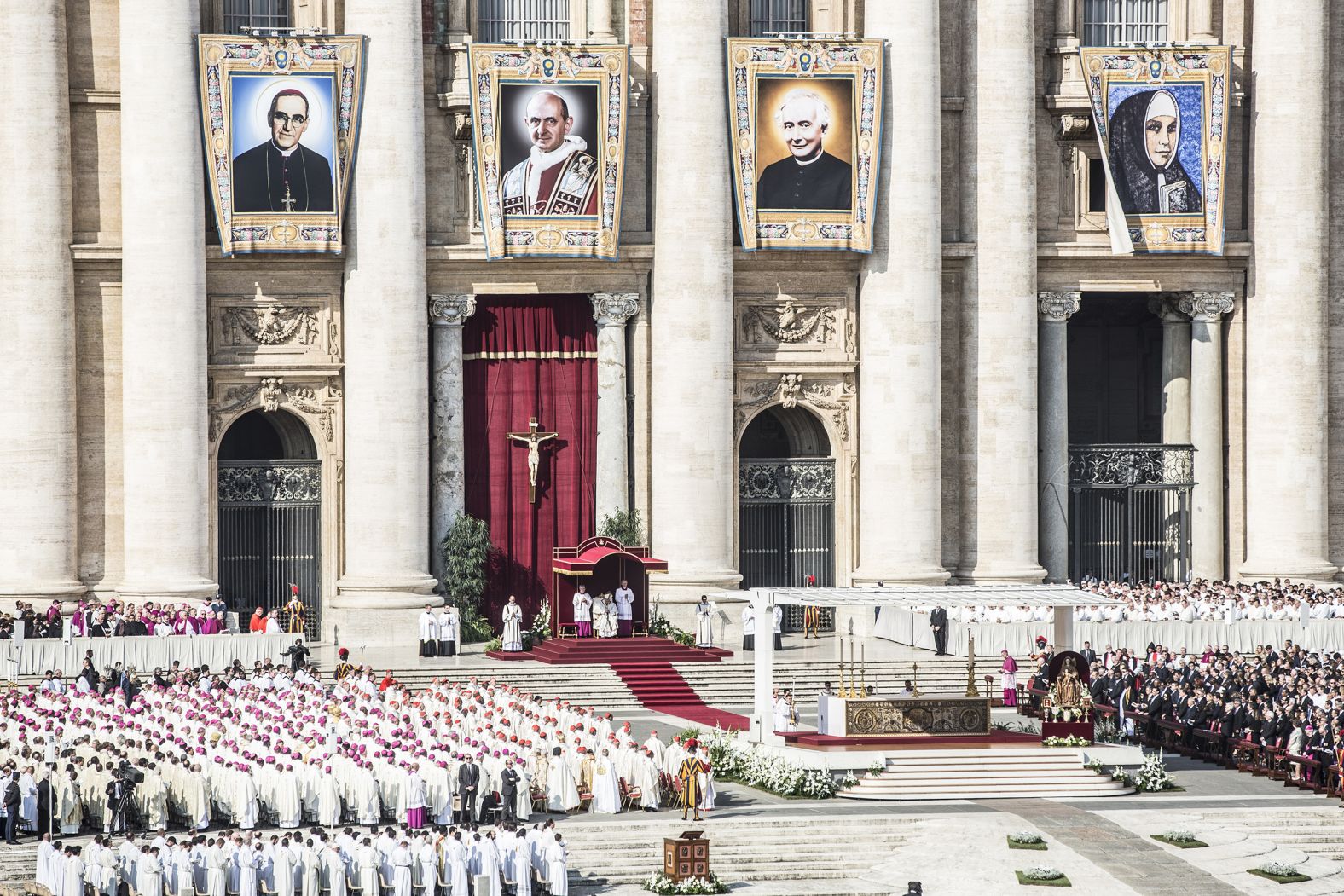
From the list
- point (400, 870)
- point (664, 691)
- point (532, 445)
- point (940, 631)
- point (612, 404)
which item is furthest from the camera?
point (612, 404)

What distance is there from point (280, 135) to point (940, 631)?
67.6ft

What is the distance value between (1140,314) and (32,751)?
43514 millimetres

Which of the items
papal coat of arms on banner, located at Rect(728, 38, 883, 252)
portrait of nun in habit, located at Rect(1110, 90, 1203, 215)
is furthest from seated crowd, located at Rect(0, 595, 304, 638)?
portrait of nun in habit, located at Rect(1110, 90, 1203, 215)

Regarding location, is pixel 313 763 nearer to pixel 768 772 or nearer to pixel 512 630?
pixel 768 772

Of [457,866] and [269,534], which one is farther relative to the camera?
[269,534]

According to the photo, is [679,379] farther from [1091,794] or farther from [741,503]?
[1091,794]

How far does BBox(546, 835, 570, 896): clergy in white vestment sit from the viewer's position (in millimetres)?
41156

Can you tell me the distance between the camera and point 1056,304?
71.1 metres

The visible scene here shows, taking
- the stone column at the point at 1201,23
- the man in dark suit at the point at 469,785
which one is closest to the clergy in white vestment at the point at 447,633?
the man in dark suit at the point at 469,785

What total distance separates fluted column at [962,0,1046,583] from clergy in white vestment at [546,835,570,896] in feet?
97.0

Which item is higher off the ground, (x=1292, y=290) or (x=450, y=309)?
(x=1292, y=290)

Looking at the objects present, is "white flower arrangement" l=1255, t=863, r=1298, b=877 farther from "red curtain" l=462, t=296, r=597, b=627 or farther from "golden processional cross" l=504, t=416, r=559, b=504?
"golden processional cross" l=504, t=416, r=559, b=504

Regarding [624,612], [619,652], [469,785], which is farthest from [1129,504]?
[469,785]

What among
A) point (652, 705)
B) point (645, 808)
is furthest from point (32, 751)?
point (652, 705)
